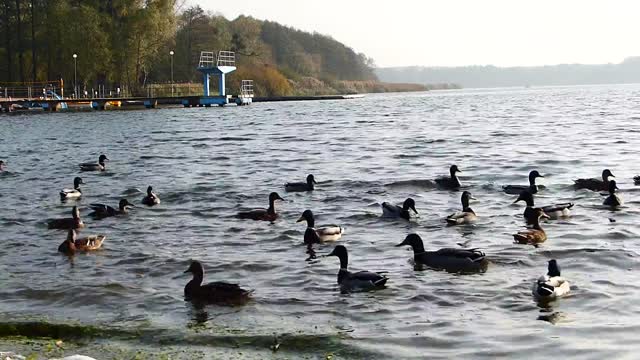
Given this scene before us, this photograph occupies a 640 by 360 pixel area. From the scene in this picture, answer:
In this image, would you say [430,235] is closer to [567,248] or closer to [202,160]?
[567,248]

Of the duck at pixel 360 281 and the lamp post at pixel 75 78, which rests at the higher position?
the lamp post at pixel 75 78

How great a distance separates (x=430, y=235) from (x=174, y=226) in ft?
17.9

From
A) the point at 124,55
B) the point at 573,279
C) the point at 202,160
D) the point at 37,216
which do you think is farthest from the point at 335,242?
the point at 124,55

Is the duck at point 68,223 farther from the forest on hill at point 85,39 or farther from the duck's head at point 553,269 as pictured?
the forest on hill at point 85,39

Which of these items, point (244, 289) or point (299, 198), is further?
point (299, 198)

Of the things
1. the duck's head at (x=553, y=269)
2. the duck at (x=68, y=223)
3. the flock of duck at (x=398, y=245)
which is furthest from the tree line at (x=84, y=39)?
the duck's head at (x=553, y=269)

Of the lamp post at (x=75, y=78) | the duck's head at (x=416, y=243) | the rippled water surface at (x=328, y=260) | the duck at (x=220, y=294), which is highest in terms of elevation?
the lamp post at (x=75, y=78)

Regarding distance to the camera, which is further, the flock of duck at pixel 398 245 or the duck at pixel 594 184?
the duck at pixel 594 184

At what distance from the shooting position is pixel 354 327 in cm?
1012

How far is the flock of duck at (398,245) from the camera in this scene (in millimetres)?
11305

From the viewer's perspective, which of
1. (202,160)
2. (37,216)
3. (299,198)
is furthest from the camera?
(202,160)

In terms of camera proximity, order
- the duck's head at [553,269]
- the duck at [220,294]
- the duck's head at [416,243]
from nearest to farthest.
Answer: the duck at [220,294] → the duck's head at [553,269] → the duck's head at [416,243]

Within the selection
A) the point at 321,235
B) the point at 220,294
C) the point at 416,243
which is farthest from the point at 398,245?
the point at 220,294

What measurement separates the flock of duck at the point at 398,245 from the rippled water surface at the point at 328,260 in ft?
0.72
